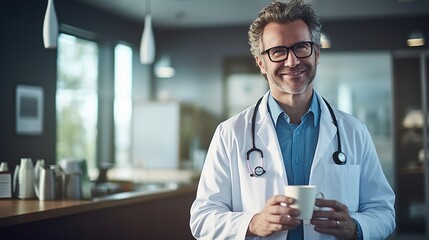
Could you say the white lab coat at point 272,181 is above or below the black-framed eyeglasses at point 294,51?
below

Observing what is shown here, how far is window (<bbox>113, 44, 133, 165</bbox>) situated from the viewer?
778 centimetres

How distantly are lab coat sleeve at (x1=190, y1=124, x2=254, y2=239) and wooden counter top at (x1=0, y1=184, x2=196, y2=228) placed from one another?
133 centimetres

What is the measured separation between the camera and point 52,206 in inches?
131

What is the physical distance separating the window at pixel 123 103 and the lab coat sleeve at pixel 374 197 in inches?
237

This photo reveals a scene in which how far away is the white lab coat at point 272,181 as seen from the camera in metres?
1.84

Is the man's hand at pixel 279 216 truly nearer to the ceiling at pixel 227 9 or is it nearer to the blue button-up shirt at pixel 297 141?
the blue button-up shirt at pixel 297 141

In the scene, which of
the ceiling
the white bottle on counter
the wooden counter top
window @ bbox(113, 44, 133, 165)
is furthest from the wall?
the wooden counter top

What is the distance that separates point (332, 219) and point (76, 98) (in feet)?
18.2

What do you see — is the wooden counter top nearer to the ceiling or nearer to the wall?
the wall

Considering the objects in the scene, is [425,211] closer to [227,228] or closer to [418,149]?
[418,149]

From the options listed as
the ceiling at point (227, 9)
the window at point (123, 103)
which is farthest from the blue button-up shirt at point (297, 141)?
the window at point (123, 103)

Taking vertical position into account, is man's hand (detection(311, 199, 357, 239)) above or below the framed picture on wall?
below

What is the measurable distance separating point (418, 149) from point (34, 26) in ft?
15.2

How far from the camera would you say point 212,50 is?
8.42 metres
